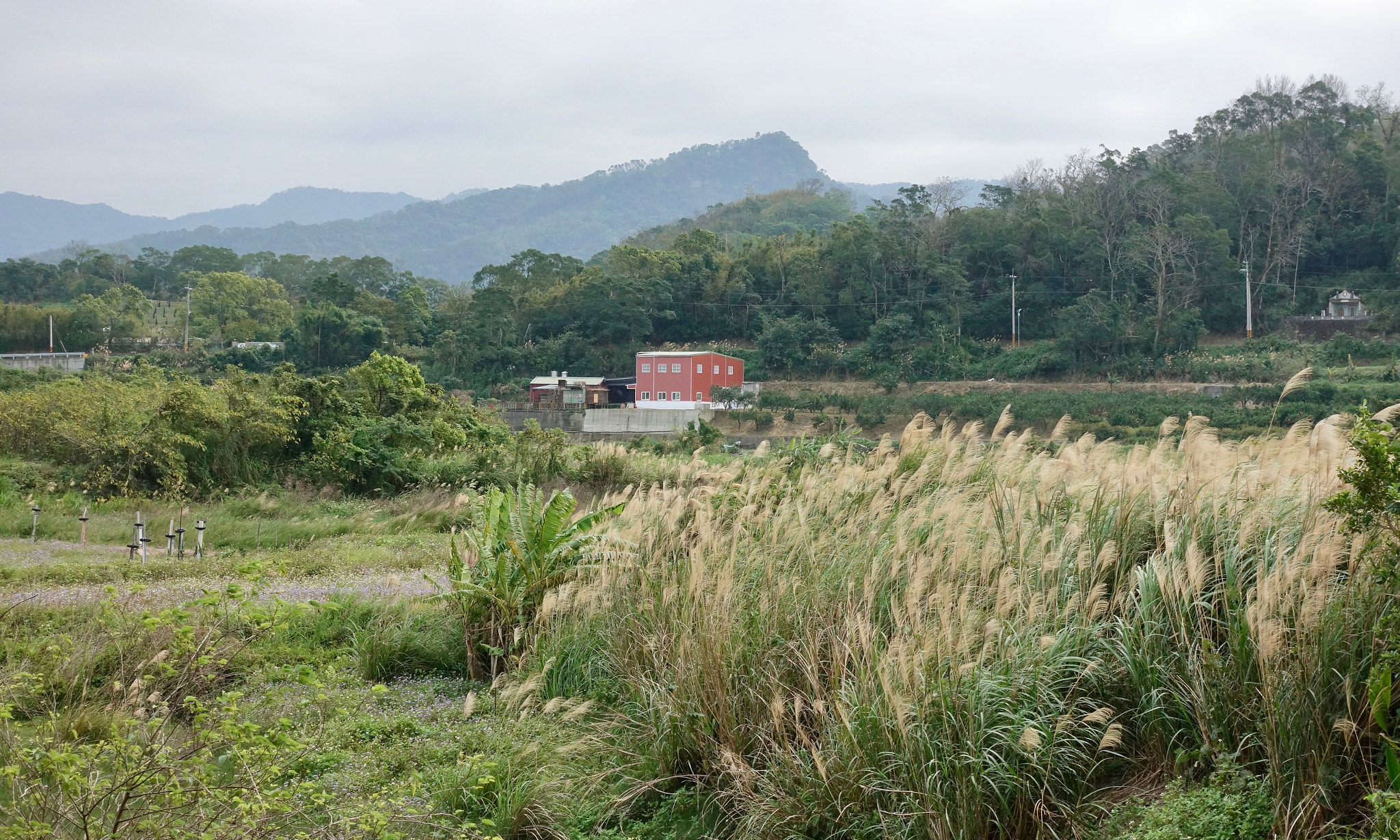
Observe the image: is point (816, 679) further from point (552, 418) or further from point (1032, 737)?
point (552, 418)

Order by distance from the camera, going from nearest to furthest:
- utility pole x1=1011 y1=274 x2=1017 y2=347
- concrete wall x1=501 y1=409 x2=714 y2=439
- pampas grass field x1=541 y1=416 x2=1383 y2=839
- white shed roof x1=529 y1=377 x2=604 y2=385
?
pampas grass field x1=541 y1=416 x2=1383 y2=839 < concrete wall x1=501 y1=409 x2=714 y2=439 < utility pole x1=1011 y1=274 x2=1017 y2=347 < white shed roof x1=529 y1=377 x2=604 y2=385

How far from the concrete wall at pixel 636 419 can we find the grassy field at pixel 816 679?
33301 millimetres

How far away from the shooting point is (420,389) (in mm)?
18469

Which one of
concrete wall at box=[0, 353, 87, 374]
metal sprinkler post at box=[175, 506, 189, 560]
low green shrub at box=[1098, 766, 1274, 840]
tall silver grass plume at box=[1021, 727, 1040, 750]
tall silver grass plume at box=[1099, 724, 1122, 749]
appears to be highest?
concrete wall at box=[0, 353, 87, 374]

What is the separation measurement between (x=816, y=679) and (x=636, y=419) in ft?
121

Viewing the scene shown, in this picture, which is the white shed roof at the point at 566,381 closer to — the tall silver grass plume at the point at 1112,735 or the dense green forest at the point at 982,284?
the dense green forest at the point at 982,284

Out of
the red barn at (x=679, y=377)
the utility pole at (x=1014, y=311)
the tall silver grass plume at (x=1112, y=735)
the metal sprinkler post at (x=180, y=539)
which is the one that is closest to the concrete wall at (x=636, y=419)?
the red barn at (x=679, y=377)

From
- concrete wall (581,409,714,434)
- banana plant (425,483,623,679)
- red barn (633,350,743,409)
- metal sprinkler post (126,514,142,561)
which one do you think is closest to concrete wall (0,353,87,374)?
concrete wall (581,409,714,434)

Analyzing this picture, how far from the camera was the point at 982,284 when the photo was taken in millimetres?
50844

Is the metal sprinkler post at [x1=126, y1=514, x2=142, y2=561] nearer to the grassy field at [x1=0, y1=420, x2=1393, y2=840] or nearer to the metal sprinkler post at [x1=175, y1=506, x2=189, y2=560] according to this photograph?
the metal sprinkler post at [x1=175, y1=506, x2=189, y2=560]

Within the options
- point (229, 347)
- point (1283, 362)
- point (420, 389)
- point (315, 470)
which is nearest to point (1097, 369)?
point (1283, 362)

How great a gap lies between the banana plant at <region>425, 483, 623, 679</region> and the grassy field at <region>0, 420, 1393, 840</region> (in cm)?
2

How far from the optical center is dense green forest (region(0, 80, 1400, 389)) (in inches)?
1758

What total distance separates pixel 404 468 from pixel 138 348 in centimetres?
5185
